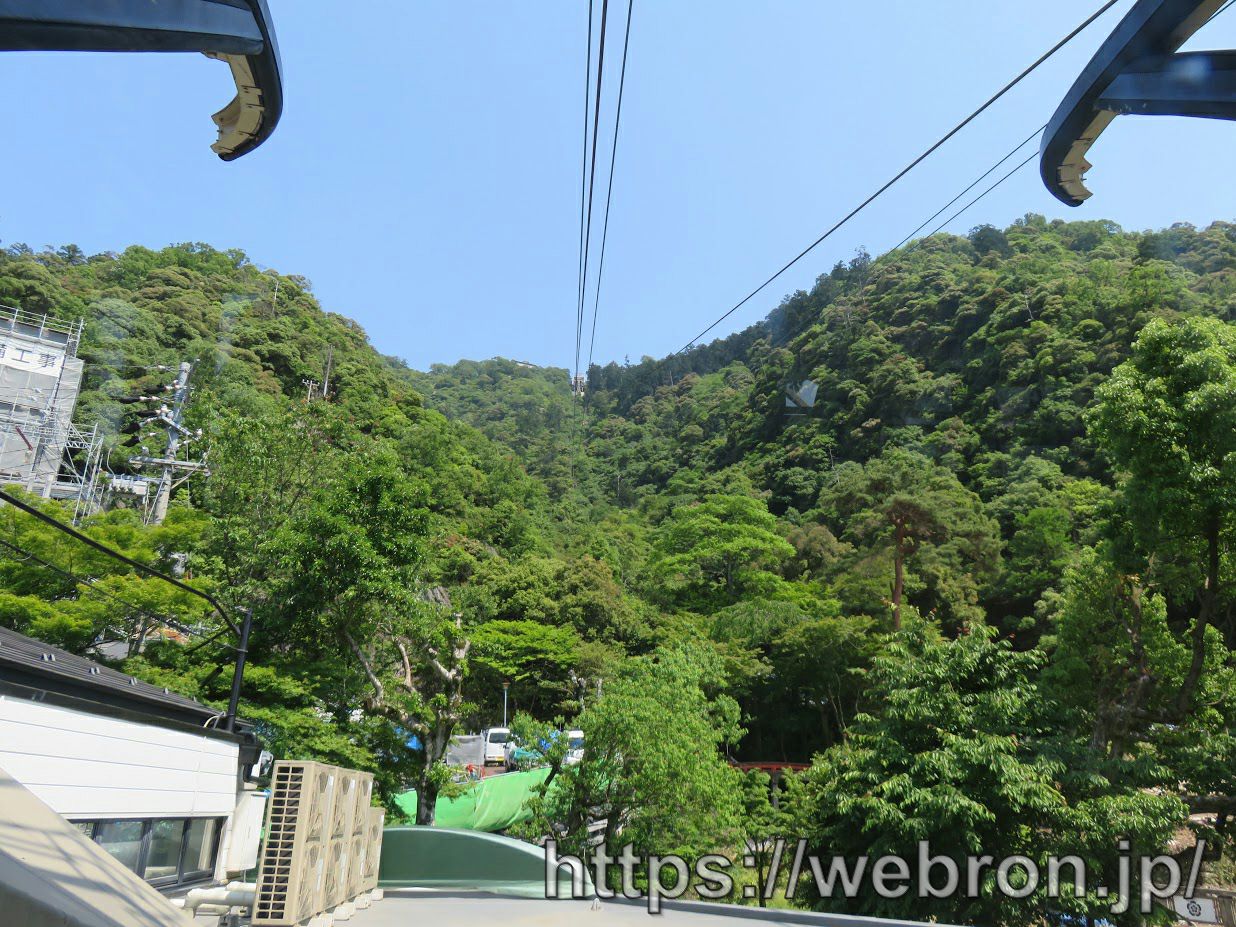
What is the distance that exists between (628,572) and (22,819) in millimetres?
39193

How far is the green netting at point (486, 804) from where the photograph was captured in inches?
645

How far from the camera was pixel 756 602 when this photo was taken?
29.0 m

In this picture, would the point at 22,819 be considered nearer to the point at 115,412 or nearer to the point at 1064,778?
the point at 1064,778

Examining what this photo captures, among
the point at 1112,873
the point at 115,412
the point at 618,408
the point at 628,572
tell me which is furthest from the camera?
the point at 618,408

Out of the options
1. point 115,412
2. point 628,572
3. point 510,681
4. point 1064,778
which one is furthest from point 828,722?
point 115,412

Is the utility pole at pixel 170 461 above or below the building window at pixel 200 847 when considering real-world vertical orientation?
above

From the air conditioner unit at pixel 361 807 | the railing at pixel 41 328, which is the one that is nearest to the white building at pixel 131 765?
the air conditioner unit at pixel 361 807

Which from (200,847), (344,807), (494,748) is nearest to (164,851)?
(200,847)

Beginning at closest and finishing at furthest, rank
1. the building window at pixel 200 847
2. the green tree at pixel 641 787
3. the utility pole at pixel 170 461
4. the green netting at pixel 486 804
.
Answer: the building window at pixel 200 847
the green tree at pixel 641 787
the green netting at pixel 486 804
the utility pole at pixel 170 461

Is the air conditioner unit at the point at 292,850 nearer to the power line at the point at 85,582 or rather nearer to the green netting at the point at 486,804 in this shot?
the power line at the point at 85,582

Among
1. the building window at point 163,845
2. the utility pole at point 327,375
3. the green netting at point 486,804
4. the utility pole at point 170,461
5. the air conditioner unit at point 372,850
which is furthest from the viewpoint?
the utility pole at point 327,375

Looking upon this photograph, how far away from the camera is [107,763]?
19.5 feet

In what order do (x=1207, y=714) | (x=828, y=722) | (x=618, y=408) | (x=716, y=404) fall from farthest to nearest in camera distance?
(x=618, y=408), (x=716, y=404), (x=828, y=722), (x=1207, y=714)

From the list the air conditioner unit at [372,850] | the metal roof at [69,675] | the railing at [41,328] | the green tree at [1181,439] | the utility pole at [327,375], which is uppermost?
the utility pole at [327,375]
